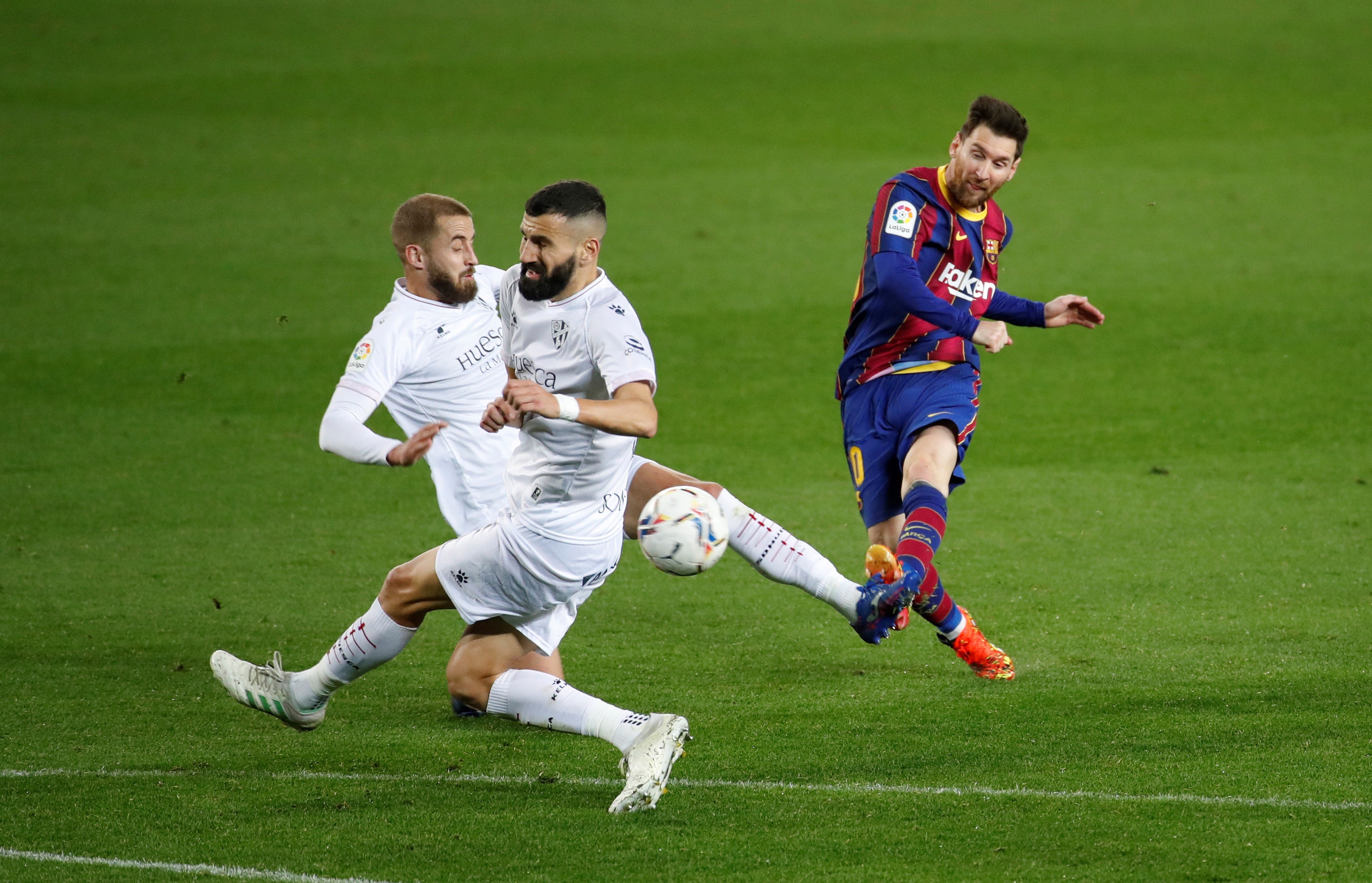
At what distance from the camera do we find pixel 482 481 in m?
5.74

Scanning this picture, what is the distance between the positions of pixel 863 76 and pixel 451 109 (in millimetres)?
6011

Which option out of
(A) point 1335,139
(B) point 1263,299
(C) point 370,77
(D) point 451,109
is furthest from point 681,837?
(C) point 370,77

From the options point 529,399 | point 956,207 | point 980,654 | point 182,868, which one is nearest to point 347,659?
point 182,868

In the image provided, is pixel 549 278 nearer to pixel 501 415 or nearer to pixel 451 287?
pixel 501 415

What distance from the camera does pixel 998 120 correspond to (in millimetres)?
5562

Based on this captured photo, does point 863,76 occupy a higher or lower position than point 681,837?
higher

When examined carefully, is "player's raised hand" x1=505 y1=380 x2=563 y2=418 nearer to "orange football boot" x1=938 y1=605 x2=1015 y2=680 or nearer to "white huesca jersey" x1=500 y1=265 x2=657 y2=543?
"white huesca jersey" x1=500 y1=265 x2=657 y2=543

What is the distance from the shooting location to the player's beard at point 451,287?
Answer: 18.9 feet

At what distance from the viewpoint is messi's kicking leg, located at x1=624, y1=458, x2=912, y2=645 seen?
5.28 metres

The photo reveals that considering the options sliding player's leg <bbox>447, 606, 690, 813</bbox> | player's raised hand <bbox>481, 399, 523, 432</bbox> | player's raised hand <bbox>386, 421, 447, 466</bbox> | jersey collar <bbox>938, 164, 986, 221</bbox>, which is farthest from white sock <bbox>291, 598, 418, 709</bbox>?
jersey collar <bbox>938, 164, 986, 221</bbox>

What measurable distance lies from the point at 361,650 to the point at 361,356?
0.96 metres

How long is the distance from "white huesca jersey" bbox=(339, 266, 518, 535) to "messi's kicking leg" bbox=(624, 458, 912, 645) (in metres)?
0.60

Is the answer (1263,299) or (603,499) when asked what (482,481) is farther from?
(1263,299)

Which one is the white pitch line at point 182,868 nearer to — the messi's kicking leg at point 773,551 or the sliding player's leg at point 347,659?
the sliding player's leg at point 347,659
